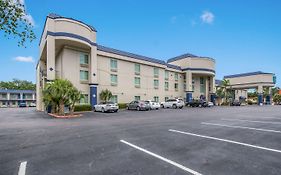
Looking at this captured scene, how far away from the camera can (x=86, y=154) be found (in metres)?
5.41

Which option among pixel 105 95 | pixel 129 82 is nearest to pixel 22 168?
pixel 105 95

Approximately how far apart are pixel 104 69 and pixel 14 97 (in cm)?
6261

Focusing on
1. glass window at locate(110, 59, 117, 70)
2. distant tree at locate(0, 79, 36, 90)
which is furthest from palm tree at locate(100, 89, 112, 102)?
distant tree at locate(0, 79, 36, 90)

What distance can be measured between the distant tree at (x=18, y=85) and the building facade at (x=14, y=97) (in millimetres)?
20440

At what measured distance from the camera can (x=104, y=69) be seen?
2981cm

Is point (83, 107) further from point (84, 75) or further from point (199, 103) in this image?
point (199, 103)

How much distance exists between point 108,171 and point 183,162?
78.5 inches

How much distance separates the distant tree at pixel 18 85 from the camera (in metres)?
90.1

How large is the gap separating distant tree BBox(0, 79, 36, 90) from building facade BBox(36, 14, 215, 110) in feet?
226

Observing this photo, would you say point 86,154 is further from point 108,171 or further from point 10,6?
point 10,6

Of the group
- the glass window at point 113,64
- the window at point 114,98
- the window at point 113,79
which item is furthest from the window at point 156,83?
the glass window at point 113,64

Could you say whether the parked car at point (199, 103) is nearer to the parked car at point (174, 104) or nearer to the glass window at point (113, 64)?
the parked car at point (174, 104)

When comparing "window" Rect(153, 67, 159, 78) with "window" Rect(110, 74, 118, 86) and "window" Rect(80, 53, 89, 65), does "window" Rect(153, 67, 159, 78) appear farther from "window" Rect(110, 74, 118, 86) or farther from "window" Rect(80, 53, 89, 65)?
"window" Rect(80, 53, 89, 65)

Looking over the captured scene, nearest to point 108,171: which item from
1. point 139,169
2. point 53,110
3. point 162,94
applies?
point 139,169
